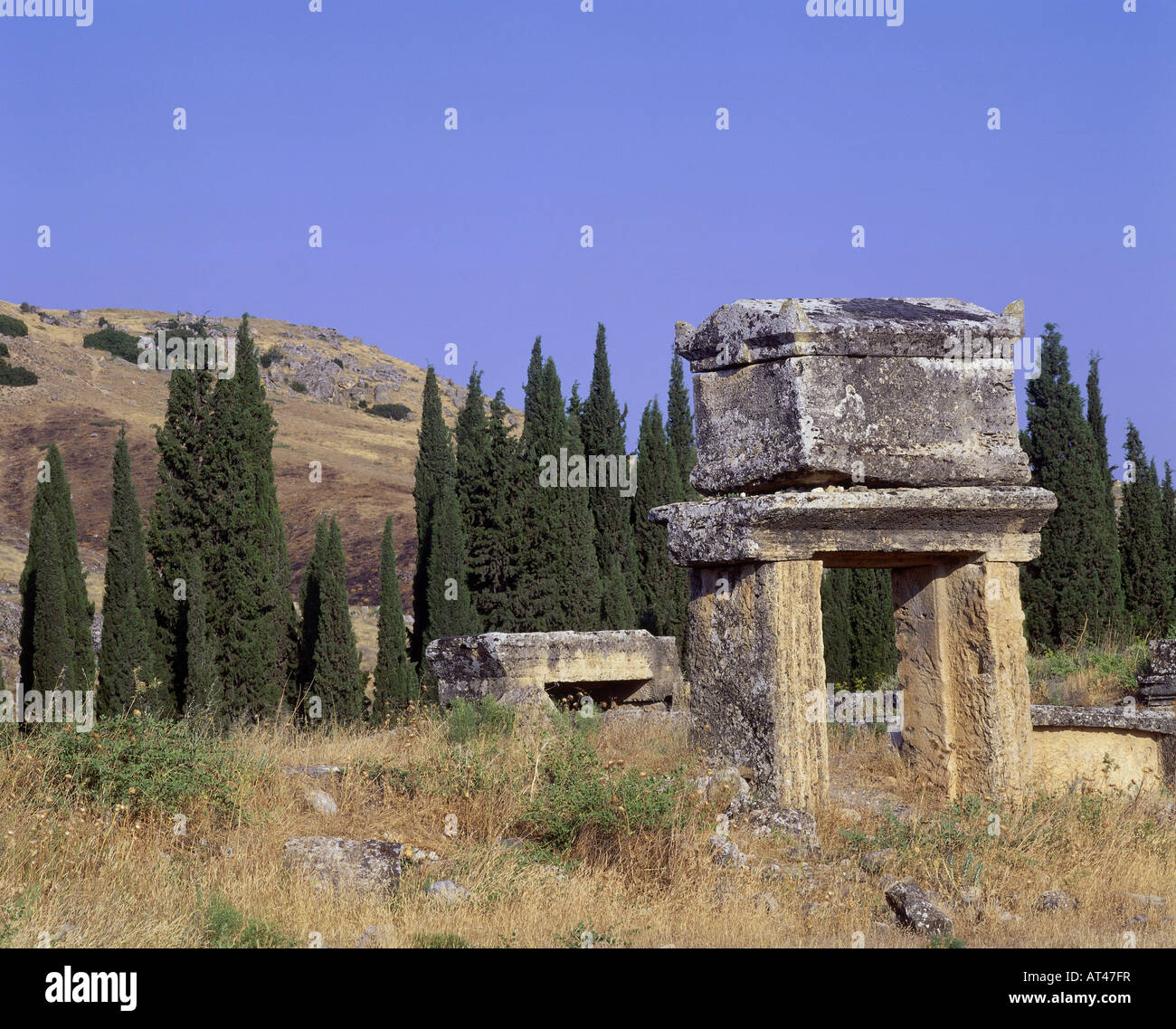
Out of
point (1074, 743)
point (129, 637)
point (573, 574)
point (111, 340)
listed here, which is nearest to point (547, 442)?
point (573, 574)

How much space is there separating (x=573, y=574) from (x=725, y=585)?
53.1ft

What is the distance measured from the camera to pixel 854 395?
8.17m

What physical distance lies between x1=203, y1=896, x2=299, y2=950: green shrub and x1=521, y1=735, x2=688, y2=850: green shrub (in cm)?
183

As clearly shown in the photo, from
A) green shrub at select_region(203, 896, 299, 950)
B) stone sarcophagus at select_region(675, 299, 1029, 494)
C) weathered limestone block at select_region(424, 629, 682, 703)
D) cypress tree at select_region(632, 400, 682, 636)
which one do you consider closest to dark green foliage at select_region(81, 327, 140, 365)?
cypress tree at select_region(632, 400, 682, 636)

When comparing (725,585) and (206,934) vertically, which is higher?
(725,585)

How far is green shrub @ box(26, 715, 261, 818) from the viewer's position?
22.6ft

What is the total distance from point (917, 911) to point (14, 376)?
56375 millimetres

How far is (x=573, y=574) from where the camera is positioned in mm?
24422

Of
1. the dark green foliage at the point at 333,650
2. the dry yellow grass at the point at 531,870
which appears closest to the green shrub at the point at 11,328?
the dark green foliage at the point at 333,650

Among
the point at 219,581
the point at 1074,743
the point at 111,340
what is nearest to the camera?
the point at 1074,743

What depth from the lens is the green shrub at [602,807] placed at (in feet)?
23.4

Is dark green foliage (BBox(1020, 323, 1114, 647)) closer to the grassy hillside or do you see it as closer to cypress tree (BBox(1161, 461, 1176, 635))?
cypress tree (BBox(1161, 461, 1176, 635))
